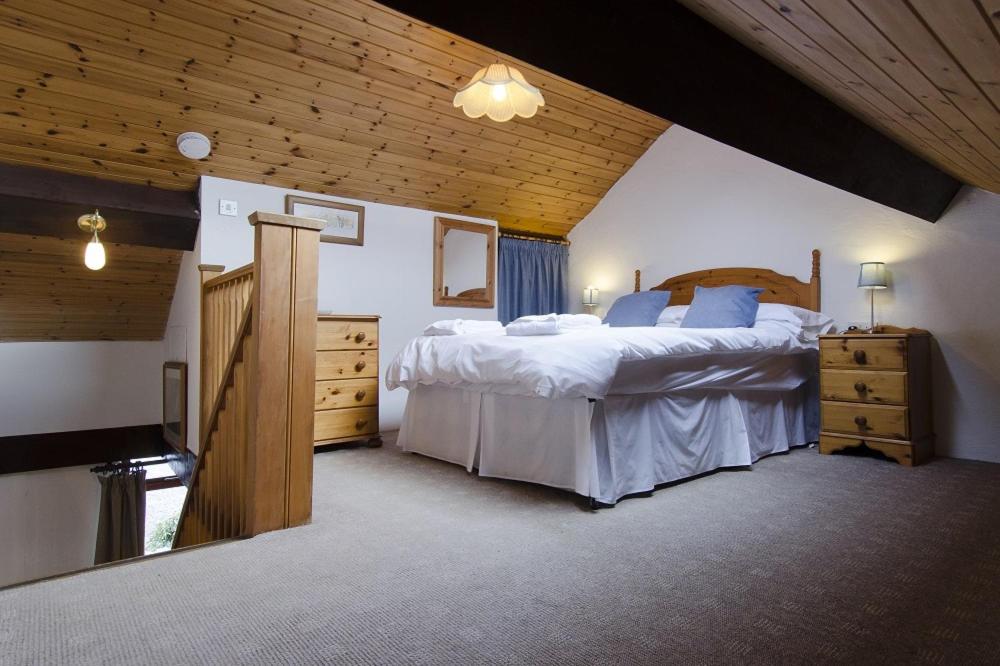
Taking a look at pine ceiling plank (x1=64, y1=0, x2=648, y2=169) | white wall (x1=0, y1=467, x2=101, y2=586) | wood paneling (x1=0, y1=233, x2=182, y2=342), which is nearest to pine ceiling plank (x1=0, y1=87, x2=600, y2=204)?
pine ceiling plank (x1=64, y1=0, x2=648, y2=169)

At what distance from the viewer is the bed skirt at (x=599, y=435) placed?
2.52 metres

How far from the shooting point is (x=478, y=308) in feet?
17.2

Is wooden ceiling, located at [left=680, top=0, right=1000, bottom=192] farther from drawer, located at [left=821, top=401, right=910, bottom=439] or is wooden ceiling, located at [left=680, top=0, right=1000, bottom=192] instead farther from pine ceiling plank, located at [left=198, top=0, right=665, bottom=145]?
pine ceiling plank, located at [left=198, top=0, right=665, bottom=145]

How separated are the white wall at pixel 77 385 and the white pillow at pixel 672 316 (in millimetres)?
4170

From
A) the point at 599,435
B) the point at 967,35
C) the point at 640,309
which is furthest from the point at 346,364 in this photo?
the point at 967,35

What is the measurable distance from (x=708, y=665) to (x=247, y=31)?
11.1ft

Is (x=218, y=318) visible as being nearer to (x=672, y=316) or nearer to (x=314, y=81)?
(x=314, y=81)

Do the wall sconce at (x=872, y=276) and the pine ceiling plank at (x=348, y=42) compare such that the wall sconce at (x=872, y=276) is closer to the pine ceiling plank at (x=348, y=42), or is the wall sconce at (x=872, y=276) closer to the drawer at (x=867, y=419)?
the drawer at (x=867, y=419)

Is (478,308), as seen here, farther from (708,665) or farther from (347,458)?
(708,665)

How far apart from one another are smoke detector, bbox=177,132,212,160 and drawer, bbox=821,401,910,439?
400 cm

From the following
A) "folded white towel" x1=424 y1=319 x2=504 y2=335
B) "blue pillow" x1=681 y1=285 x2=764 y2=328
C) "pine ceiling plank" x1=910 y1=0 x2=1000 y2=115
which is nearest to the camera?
"pine ceiling plank" x1=910 y1=0 x2=1000 y2=115

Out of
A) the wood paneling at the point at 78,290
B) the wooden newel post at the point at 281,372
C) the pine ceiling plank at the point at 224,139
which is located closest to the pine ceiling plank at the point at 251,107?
the pine ceiling plank at the point at 224,139

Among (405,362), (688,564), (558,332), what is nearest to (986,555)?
(688,564)

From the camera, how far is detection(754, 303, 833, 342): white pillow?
12.5 feet
